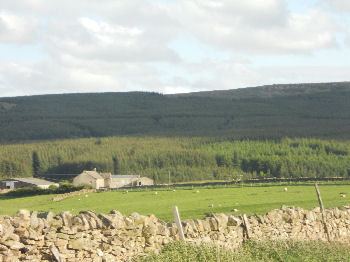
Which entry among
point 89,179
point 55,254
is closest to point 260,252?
point 55,254

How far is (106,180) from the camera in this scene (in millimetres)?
106500

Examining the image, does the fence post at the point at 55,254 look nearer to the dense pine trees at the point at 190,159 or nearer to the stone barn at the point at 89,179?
the stone barn at the point at 89,179

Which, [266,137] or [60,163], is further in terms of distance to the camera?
[266,137]

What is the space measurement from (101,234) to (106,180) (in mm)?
91746

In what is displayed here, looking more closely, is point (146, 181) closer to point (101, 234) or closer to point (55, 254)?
point (101, 234)

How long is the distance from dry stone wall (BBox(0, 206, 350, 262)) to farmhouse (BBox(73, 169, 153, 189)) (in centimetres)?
7963

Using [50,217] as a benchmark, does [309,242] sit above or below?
below

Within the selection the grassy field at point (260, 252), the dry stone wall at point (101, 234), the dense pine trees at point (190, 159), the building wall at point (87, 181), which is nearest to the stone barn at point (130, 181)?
the dense pine trees at point (190, 159)

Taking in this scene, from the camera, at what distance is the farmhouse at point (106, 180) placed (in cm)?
10031

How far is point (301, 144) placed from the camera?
153 meters

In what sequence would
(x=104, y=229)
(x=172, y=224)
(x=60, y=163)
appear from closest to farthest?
(x=104, y=229)
(x=172, y=224)
(x=60, y=163)

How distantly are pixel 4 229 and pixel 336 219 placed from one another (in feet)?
50.9

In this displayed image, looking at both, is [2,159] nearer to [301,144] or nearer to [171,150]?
[171,150]

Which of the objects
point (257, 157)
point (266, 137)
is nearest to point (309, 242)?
point (257, 157)
